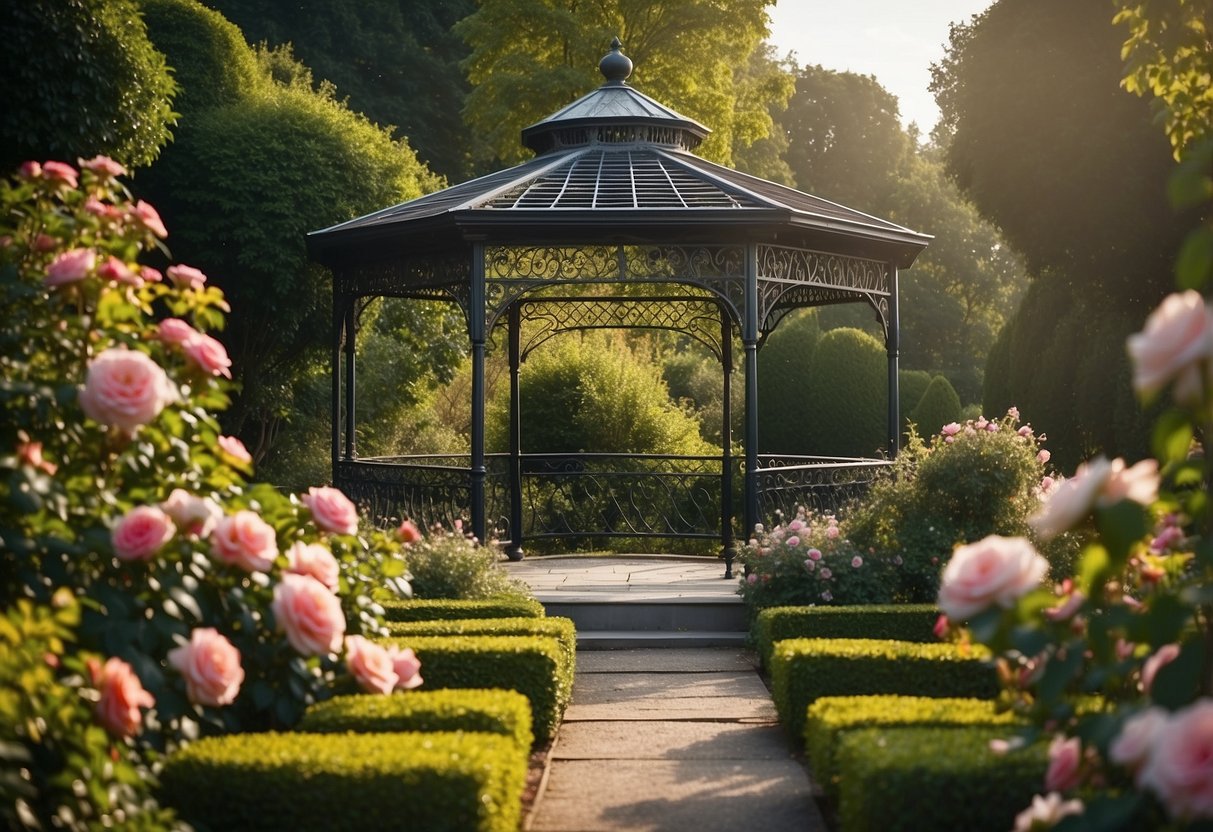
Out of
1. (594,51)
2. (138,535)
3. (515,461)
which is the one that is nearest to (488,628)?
(138,535)

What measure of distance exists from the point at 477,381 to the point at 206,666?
705 cm

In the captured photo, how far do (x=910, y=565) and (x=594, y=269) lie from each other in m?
3.82

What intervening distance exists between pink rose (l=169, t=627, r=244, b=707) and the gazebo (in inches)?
259

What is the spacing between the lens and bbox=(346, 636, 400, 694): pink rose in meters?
5.03

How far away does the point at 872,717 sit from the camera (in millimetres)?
5273

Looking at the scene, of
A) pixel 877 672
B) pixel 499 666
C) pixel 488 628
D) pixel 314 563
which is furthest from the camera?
pixel 488 628

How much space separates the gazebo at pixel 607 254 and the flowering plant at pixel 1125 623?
7.35 m

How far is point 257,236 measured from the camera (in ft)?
53.9

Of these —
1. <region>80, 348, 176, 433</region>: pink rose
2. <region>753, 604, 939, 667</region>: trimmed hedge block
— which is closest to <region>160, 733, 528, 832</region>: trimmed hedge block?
<region>80, 348, 176, 433</region>: pink rose

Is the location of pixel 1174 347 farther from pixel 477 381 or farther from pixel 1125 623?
pixel 477 381

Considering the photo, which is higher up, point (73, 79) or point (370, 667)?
point (73, 79)

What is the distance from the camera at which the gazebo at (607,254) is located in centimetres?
1117

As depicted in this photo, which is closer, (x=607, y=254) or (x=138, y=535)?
(x=138, y=535)

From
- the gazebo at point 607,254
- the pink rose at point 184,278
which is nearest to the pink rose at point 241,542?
the pink rose at point 184,278
